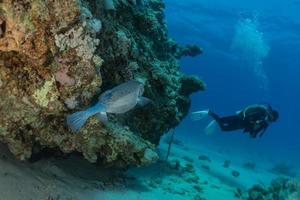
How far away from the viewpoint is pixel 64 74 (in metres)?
4.54

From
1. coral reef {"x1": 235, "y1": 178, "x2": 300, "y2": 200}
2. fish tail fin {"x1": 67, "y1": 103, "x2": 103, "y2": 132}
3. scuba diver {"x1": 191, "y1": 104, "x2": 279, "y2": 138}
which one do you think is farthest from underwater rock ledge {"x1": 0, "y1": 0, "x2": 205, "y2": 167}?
coral reef {"x1": 235, "y1": 178, "x2": 300, "y2": 200}

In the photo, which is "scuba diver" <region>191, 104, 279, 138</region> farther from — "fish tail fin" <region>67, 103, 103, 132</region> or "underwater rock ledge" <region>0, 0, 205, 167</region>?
"fish tail fin" <region>67, 103, 103, 132</region>

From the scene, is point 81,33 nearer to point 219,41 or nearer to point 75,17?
point 75,17

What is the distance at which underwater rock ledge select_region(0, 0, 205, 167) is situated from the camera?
4184 mm

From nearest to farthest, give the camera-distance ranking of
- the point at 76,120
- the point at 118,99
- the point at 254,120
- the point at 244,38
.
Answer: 1. the point at 76,120
2. the point at 118,99
3. the point at 254,120
4. the point at 244,38

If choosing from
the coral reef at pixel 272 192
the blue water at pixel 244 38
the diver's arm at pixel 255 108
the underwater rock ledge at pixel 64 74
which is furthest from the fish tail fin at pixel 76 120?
the blue water at pixel 244 38

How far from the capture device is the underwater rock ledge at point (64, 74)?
418 centimetres

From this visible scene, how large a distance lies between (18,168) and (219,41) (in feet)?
152

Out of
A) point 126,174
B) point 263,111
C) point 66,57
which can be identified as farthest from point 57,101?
point 263,111

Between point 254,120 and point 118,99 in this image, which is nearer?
point 118,99

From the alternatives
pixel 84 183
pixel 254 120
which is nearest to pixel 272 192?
pixel 254 120

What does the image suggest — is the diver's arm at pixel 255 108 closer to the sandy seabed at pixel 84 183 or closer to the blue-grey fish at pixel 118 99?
the sandy seabed at pixel 84 183

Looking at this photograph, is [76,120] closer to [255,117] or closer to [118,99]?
[118,99]

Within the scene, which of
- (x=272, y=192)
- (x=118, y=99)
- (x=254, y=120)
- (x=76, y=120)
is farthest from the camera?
(x=272, y=192)
